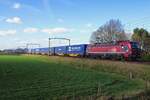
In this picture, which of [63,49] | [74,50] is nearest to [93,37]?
[63,49]

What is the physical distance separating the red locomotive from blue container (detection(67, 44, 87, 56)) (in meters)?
9.91

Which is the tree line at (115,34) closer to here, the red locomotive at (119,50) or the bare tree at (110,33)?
the bare tree at (110,33)

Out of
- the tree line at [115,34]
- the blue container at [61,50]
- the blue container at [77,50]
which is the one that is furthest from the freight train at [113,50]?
the tree line at [115,34]

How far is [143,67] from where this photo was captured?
85.8 ft

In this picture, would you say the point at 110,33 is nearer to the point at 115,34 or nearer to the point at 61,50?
the point at 115,34

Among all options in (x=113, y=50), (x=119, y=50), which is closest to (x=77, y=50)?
(x=113, y=50)

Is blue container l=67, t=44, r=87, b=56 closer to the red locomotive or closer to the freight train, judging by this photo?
the freight train

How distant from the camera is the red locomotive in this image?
37550mm

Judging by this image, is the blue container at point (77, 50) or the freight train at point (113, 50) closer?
the freight train at point (113, 50)

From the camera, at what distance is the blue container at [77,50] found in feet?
188

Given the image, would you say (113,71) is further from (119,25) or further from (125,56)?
(119,25)

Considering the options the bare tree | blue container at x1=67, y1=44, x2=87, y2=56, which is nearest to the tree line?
the bare tree

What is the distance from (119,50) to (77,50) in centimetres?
2248

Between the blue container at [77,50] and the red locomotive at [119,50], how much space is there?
32.5 ft
